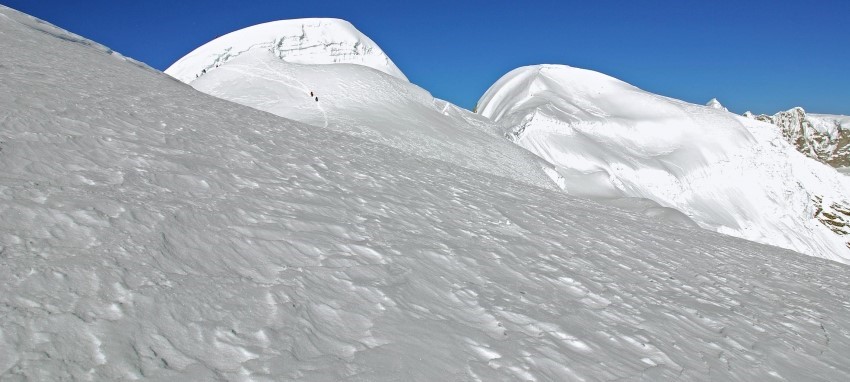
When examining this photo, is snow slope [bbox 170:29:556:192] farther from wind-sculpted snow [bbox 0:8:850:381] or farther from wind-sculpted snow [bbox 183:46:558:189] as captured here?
wind-sculpted snow [bbox 0:8:850:381]

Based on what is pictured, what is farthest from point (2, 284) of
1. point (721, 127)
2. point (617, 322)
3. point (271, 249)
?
point (721, 127)

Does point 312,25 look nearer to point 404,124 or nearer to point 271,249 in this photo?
point 404,124

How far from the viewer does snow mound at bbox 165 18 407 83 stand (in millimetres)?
46781

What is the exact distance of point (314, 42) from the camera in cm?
4944

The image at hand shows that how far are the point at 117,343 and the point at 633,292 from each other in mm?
4556

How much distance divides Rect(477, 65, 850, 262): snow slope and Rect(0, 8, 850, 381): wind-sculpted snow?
3713 centimetres

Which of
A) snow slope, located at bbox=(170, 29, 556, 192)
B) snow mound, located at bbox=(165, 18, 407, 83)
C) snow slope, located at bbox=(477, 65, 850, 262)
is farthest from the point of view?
snow slope, located at bbox=(477, 65, 850, 262)

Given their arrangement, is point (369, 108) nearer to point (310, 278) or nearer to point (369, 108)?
point (369, 108)

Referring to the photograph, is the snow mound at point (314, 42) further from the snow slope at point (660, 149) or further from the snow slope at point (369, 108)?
the snow slope at point (369, 108)

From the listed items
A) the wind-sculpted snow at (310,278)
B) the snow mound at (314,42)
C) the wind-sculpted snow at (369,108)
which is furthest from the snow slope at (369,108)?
the snow mound at (314,42)

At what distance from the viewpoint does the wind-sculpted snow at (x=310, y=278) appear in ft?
8.90

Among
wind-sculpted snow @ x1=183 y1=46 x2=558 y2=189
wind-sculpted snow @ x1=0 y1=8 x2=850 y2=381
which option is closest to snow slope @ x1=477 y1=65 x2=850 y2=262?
wind-sculpted snow @ x1=183 y1=46 x2=558 y2=189

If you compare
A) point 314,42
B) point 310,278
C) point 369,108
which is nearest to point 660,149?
point 314,42

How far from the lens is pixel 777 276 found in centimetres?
796
